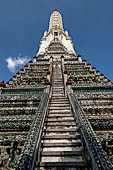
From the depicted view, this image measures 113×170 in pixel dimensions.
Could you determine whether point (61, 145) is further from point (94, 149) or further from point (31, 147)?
point (94, 149)

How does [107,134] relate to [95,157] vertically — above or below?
above

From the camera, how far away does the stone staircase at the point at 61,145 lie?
3.17m

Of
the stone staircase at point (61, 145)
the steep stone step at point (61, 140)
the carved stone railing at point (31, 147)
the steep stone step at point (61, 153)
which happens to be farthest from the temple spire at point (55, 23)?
the steep stone step at point (61, 153)

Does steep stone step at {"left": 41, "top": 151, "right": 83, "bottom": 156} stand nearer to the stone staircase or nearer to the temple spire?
the stone staircase

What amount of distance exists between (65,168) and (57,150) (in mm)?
638

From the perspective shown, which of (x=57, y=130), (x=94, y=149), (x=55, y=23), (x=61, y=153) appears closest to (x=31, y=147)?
(x=61, y=153)

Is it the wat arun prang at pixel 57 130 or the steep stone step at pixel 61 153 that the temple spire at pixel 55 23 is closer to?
the wat arun prang at pixel 57 130

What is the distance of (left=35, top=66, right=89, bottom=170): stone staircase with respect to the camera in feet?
10.4

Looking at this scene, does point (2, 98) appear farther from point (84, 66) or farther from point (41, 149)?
point (84, 66)

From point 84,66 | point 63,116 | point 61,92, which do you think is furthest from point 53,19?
point 63,116

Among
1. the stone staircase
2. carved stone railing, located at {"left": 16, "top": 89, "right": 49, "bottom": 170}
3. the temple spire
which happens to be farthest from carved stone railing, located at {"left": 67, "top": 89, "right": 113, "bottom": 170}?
the temple spire

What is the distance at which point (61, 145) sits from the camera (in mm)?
3838

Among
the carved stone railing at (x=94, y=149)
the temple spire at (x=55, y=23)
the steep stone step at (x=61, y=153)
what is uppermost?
the temple spire at (x=55, y=23)

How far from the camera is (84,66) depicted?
47.9 ft
